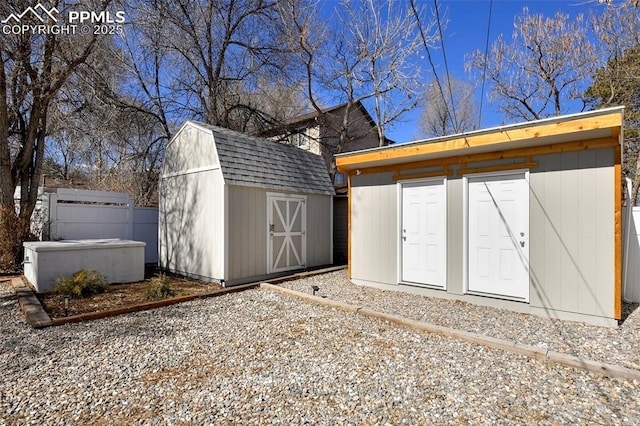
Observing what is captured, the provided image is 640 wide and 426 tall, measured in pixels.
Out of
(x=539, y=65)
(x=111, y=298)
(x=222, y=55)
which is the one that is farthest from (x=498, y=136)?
(x=222, y=55)

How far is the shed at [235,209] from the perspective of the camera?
6.54 meters

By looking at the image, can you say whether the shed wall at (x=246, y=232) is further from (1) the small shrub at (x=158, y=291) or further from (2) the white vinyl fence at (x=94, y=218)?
(2) the white vinyl fence at (x=94, y=218)

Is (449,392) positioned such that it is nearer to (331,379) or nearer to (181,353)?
(331,379)

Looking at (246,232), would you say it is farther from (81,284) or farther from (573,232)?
(573,232)

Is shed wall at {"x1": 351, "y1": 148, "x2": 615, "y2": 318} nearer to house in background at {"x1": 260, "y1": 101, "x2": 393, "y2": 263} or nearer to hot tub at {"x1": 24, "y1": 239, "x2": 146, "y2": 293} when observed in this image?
hot tub at {"x1": 24, "y1": 239, "x2": 146, "y2": 293}

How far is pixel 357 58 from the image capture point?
13305 millimetres

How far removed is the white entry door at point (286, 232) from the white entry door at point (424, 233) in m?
2.70

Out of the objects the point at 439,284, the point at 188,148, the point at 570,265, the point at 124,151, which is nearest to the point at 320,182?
the point at 188,148

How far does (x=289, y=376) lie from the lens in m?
2.89

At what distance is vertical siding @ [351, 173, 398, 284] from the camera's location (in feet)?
20.6

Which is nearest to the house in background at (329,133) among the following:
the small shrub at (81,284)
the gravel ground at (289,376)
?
the small shrub at (81,284)

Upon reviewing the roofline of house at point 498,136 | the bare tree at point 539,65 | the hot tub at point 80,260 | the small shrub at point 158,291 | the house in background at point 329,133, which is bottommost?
the small shrub at point 158,291

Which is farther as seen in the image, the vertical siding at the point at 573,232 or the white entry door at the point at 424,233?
the white entry door at the point at 424,233

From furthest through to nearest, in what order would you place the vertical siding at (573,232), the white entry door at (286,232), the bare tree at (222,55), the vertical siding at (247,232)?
the bare tree at (222,55)
the white entry door at (286,232)
the vertical siding at (247,232)
the vertical siding at (573,232)
